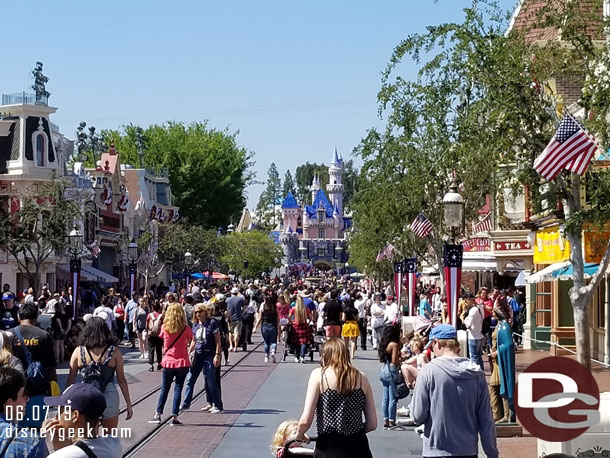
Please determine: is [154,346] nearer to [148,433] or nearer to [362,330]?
[148,433]

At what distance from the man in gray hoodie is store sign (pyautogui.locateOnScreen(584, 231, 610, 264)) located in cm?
1185

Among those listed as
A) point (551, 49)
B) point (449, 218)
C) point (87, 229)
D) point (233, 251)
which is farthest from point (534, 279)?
point (233, 251)

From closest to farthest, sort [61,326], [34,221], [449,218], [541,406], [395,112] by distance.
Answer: [541,406]
[449,218]
[61,326]
[395,112]
[34,221]

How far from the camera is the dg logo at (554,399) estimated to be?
670 centimetres

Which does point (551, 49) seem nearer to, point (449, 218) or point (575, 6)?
point (575, 6)

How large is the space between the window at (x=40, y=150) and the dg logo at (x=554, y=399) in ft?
150

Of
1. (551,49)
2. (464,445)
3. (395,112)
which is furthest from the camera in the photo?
(395,112)

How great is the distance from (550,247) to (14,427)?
2184 cm

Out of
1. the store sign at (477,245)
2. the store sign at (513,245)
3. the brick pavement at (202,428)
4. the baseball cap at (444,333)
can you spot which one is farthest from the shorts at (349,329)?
the store sign at (477,245)

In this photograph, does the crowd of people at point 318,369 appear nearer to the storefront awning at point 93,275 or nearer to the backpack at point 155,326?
the backpack at point 155,326

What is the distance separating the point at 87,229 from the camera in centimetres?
5938

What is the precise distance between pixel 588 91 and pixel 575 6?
132 cm

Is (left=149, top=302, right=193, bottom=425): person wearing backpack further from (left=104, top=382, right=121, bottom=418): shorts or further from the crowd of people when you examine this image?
(left=104, top=382, right=121, bottom=418): shorts

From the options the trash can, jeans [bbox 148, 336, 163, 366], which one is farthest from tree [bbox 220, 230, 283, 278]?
the trash can
